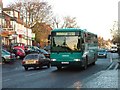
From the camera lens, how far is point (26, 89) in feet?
49.5

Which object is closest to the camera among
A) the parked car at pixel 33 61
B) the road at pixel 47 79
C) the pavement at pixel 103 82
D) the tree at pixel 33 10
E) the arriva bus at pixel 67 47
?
the pavement at pixel 103 82

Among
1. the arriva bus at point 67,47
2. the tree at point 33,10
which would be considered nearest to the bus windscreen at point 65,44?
the arriva bus at point 67,47

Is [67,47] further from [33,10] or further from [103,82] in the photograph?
[33,10]

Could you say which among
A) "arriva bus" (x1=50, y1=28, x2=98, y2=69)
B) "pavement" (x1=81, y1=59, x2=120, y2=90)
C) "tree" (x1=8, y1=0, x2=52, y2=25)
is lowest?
"pavement" (x1=81, y1=59, x2=120, y2=90)

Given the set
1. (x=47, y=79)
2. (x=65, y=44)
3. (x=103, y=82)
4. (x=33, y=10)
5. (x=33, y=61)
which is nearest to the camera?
(x=103, y=82)

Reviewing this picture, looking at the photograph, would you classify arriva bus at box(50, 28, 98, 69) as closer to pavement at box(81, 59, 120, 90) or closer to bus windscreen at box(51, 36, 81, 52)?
bus windscreen at box(51, 36, 81, 52)

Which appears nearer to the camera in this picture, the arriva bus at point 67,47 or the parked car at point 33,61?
the arriva bus at point 67,47

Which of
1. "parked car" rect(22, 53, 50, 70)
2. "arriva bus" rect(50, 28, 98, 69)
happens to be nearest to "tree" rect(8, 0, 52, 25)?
"parked car" rect(22, 53, 50, 70)

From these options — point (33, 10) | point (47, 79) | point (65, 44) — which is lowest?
point (47, 79)

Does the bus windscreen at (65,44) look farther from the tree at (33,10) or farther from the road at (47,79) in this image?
the tree at (33,10)

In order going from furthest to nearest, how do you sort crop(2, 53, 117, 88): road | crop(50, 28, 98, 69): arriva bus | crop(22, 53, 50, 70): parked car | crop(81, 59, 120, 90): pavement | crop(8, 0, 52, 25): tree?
crop(8, 0, 52, 25): tree
crop(22, 53, 50, 70): parked car
crop(50, 28, 98, 69): arriva bus
crop(2, 53, 117, 88): road
crop(81, 59, 120, 90): pavement

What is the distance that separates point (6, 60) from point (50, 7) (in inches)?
1832

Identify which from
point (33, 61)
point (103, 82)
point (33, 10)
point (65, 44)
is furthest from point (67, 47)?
point (33, 10)

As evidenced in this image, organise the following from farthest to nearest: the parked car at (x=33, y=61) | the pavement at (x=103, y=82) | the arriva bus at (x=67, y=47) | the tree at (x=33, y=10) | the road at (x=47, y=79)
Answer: the tree at (x=33, y=10), the parked car at (x=33, y=61), the arriva bus at (x=67, y=47), the road at (x=47, y=79), the pavement at (x=103, y=82)
